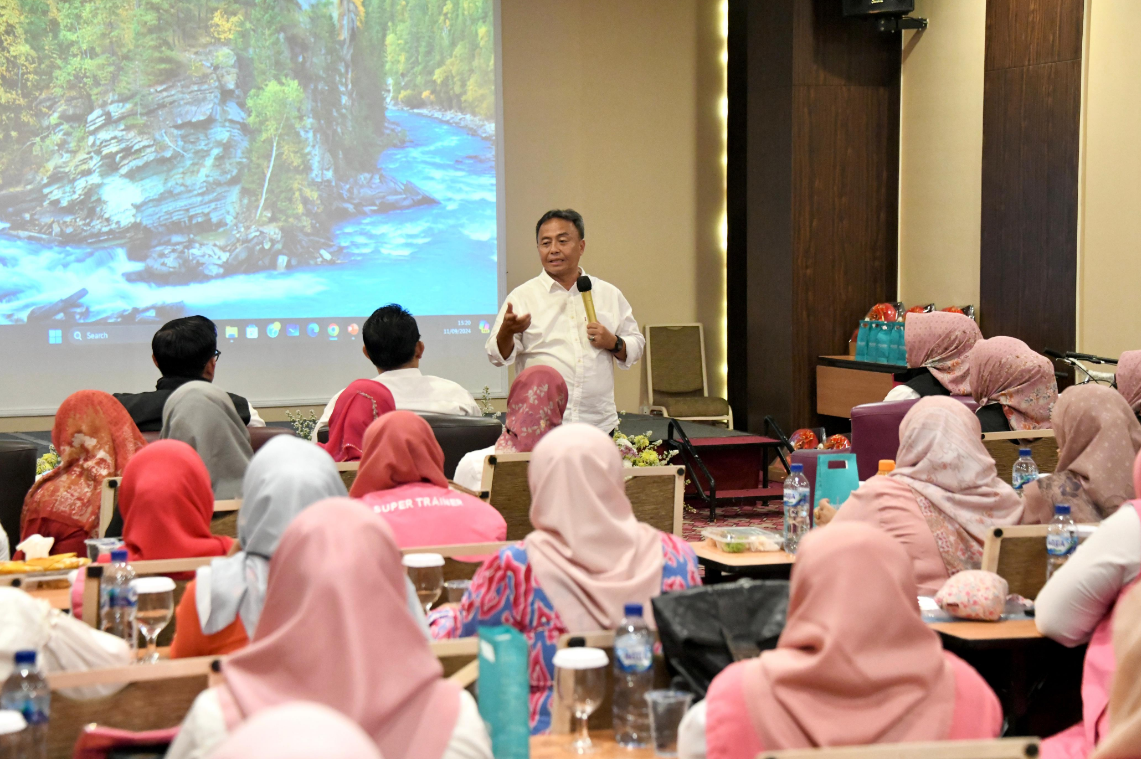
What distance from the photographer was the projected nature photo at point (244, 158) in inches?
290

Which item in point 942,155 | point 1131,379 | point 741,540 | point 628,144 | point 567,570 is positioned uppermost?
point 628,144

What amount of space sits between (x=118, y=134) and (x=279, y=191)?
1.07m

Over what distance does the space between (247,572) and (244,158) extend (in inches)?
240

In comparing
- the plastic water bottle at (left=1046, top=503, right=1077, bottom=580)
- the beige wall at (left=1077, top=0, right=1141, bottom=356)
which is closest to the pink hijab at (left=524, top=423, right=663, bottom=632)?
the plastic water bottle at (left=1046, top=503, right=1077, bottom=580)

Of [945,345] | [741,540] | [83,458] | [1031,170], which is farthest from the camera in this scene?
[1031,170]

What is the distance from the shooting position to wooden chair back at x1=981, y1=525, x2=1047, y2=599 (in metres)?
2.78

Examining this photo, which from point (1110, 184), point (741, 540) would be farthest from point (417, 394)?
point (1110, 184)

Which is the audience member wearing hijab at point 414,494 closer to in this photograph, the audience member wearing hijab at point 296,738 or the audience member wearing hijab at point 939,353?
the audience member wearing hijab at point 296,738

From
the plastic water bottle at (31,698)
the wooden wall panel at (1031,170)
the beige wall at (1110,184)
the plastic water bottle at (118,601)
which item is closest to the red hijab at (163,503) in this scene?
the plastic water bottle at (118,601)

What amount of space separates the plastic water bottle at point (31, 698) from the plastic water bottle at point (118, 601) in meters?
0.69

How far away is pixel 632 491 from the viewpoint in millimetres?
3785

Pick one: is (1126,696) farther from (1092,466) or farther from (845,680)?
(1092,466)

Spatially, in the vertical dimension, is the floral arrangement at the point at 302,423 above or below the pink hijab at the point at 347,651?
below

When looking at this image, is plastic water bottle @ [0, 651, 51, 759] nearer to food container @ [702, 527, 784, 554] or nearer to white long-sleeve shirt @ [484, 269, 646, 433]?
food container @ [702, 527, 784, 554]
